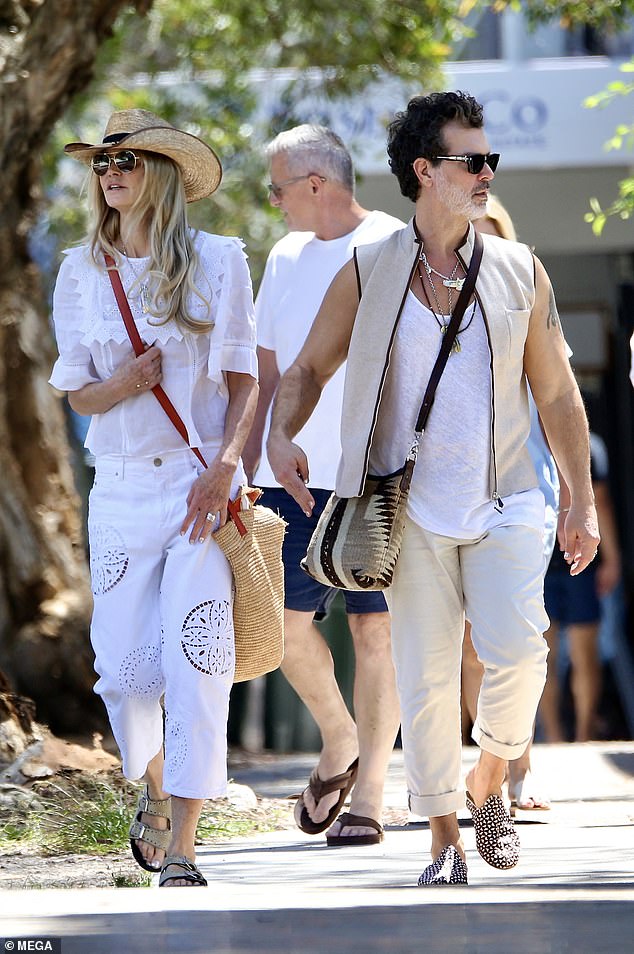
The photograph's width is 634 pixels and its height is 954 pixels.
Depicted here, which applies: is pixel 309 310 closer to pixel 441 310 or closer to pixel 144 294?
pixel 144 294

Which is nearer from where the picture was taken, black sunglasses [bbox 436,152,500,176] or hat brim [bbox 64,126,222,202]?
black sunglasses [bbox 436,152,500,176]

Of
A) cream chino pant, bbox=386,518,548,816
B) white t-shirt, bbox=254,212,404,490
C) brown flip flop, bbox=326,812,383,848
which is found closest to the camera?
cream chino pant, bbox=386,518,548,816

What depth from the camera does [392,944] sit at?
3.06 metres

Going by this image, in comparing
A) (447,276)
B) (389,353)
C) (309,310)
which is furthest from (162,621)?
(309,310)

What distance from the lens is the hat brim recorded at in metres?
4.70

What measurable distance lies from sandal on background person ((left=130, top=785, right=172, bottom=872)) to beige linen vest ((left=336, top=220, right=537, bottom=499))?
1108mm

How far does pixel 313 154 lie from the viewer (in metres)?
6.12

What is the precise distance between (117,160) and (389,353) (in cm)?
100

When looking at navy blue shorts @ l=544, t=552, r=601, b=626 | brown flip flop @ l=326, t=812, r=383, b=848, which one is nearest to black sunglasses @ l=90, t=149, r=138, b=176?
brown flip flop @ l=326, t=812, r=383, b=848

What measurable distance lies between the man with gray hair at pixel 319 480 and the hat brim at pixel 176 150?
111cm

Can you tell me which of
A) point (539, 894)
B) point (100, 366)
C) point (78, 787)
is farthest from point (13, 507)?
point (539, 894)

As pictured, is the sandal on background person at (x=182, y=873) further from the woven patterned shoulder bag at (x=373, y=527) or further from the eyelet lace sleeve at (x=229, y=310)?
the eyelet lace sleeve at (x=229, y=310)

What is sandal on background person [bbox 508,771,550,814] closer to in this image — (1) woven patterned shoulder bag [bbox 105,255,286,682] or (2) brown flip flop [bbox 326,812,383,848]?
(2) brown flip flop [bbox 326,812,383,848]

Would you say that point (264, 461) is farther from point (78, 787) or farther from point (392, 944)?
point (392, 944)
